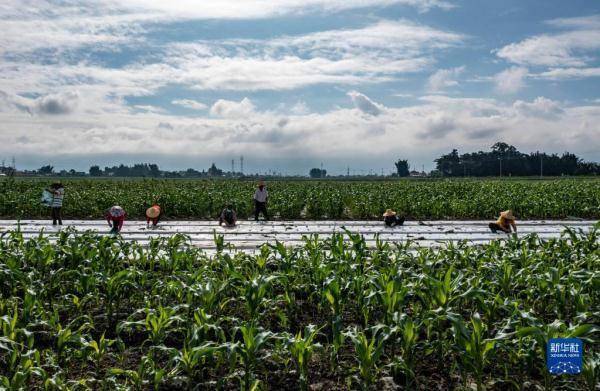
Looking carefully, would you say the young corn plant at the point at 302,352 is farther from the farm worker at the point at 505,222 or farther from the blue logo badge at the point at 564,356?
the farm worker at the point at 505,222

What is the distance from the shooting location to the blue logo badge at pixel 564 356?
4.54 meters

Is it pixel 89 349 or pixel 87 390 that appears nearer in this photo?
pixel 87 390

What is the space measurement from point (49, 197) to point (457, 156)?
122m

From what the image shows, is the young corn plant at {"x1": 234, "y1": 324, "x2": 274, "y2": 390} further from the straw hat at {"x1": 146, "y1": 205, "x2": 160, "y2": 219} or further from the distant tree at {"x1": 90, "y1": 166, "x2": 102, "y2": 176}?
the distant tree at {"x1": 90, "y1": 166, "x2": 102, "y2": 176}

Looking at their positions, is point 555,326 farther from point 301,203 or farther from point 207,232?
point 301,203

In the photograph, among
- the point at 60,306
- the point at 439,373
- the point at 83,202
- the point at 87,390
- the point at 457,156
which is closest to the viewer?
the point at 87,390

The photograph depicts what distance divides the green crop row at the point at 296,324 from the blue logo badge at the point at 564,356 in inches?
3.4

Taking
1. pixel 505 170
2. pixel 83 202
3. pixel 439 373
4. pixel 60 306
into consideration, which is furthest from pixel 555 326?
pixel 505 170

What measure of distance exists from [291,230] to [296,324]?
9.34 meters

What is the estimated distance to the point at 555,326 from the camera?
181 inches

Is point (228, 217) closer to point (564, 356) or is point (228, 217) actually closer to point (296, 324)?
point (296, 324)

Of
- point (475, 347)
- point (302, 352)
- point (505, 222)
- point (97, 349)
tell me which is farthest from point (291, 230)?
point (475, 347)

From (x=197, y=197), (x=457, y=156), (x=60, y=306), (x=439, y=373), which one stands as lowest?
(x=439, y=373)

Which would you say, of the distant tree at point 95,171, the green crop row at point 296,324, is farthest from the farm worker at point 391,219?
the distant tree at point 95,171
